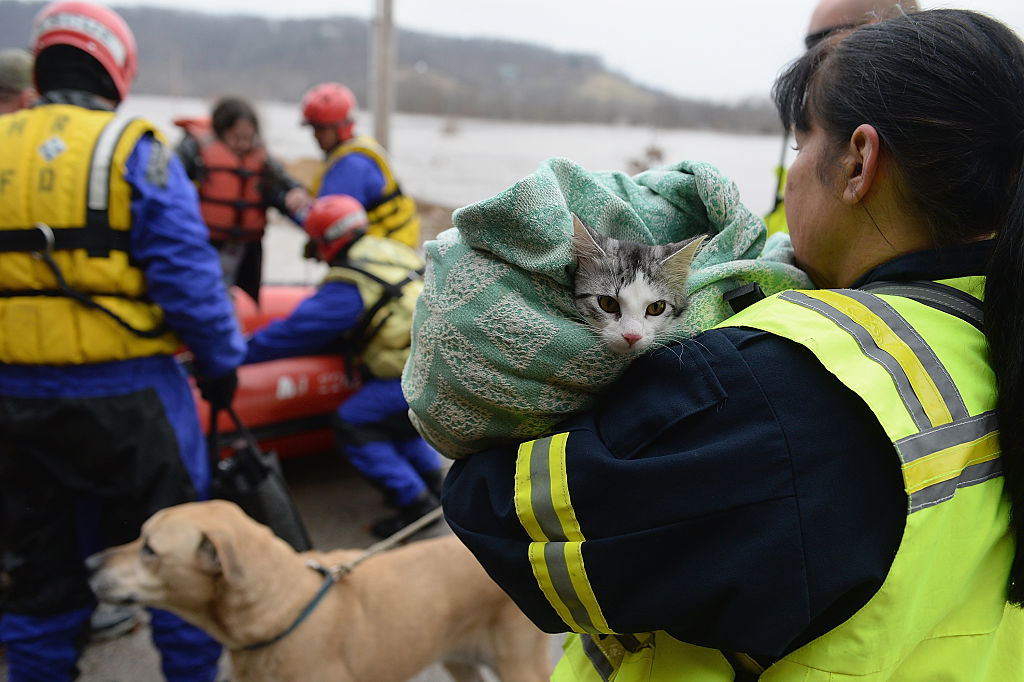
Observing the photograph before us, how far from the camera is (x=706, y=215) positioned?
1237 mm

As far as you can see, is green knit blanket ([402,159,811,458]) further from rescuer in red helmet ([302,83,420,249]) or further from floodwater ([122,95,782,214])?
rescuer in red helmet ([302,83,420,249])

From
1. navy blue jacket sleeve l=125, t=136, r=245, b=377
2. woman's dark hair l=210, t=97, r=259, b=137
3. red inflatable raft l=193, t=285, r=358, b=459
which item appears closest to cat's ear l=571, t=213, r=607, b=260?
navy blue jacket sleeve l=125, t=136, r=245, b=377

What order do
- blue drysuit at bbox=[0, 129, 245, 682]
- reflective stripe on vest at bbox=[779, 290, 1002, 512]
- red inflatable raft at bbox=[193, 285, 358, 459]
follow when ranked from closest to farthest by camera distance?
reflective stripe on vest at bbox=[779, 290, 1002, 512], blue drysuit at bbox=[0, 129, 245, 682], red inflatable raft at bbox=[193, 285, 358, 459]

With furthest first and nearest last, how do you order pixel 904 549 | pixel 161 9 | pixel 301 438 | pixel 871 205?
pixel 161 9
pixel 301 438
pixel 871 205
pixel 904 549

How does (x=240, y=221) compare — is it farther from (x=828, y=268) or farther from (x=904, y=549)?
(x=904, y=549)

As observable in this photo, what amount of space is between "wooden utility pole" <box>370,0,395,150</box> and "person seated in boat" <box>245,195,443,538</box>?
18.1 ft

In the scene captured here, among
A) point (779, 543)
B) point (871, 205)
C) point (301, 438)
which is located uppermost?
point (871, 205)

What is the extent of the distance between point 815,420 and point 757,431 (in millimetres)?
74

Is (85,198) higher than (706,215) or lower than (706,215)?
lower

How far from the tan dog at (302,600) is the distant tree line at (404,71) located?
10.5 feet

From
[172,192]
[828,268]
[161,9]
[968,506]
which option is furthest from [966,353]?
[161,9]

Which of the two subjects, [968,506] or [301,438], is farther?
[301,438]

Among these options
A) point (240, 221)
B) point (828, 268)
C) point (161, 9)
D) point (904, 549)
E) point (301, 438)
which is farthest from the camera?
point (161, 9)

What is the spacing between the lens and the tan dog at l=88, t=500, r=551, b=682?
2164mm
